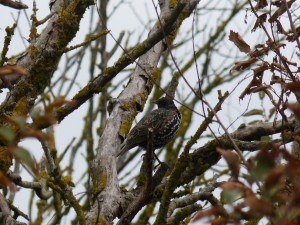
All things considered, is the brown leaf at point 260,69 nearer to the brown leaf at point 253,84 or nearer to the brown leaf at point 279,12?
the brown leaf at point 253,84

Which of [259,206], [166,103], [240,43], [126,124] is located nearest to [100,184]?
[126,124]

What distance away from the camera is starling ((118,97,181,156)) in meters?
7.50

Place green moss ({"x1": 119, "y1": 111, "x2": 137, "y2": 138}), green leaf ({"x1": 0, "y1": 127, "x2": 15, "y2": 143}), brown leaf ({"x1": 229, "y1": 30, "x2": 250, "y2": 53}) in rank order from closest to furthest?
green leaf ({"x1": 0, "y1": 127, "x2": 15, "y2": 143})
brown leaf ({"x1": 229, "y1": 30, "x2": 250, "y2": 53})
green moss ({"x1": 119, "y1": 111, "x2": 137, "y2": 138})

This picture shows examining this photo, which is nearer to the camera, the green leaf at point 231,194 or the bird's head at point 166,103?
the green leaf at point 231,194

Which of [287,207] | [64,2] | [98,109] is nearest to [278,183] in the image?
[287,207]

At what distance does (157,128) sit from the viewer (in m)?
7.84

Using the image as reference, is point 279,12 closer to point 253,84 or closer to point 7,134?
point 253,84

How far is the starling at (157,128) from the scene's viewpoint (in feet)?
24.6

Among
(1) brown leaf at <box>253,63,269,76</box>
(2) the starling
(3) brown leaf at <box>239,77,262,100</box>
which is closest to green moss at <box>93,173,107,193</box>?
(3) brown leaf at <box>239,77,262,100</box>

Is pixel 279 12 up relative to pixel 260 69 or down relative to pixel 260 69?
up

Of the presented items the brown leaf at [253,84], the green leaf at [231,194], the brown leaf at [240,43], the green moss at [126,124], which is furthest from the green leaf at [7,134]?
the green moss at [126,124]

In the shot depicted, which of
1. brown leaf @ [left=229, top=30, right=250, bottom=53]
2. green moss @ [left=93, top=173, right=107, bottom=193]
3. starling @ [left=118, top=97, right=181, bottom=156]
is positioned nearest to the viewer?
brown leaf @ [left=229, top=30, right=250, bottom=53]

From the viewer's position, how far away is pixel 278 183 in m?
1.70

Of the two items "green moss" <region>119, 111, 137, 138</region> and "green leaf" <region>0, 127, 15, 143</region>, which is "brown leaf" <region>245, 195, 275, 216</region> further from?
"green moss" <region>119, 111, 137, 138</region>
